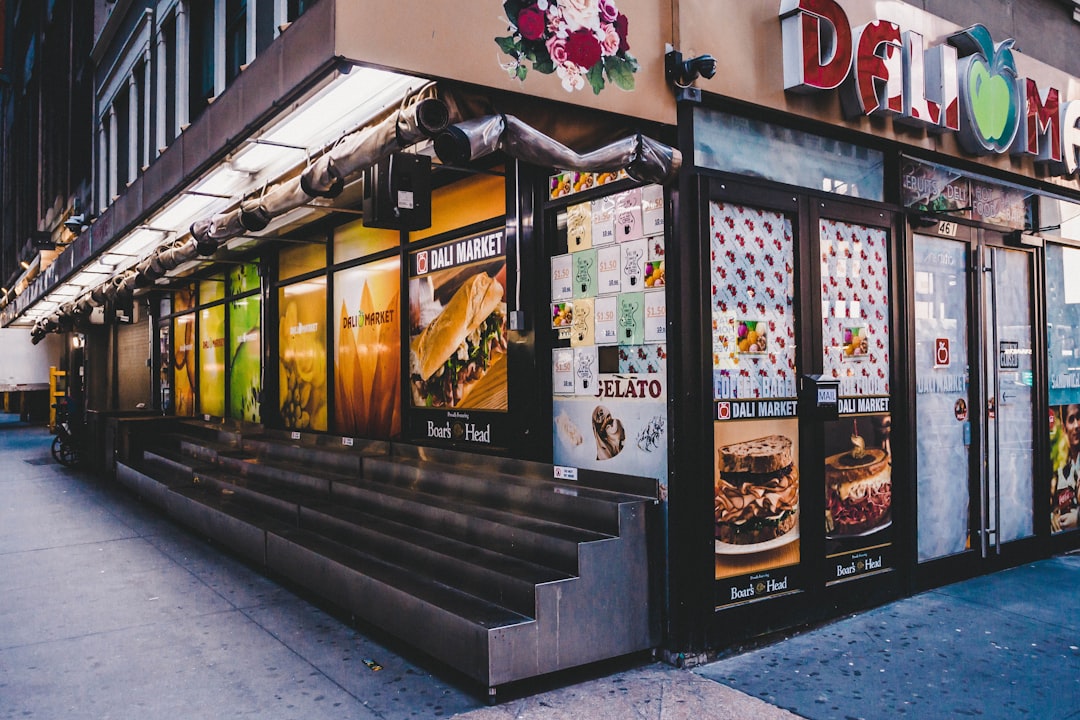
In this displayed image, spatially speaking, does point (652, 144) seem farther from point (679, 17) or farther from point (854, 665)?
point (854, 665)

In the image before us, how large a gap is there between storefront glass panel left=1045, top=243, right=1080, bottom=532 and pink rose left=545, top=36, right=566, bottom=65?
239 inches

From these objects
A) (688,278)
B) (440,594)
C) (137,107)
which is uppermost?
(137,107)

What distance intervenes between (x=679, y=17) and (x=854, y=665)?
14.0 feet

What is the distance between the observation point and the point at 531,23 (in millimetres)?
4551

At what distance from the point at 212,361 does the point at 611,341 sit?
10.6m

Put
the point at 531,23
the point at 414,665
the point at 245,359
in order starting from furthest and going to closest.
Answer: the point at 245,359
the point at 414,665
the point at 531,23

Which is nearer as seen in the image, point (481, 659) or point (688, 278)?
point (481, 659)

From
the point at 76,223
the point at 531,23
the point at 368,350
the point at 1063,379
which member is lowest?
the point at 1063,379

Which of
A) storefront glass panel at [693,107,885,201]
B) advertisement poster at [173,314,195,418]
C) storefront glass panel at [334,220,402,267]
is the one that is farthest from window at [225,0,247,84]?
storefront glass panel at [693,107,885,201]

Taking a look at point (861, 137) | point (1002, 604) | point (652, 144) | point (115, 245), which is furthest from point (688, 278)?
point (115, 245)

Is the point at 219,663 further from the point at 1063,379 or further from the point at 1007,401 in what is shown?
the point at 1063,379

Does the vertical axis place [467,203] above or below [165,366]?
above

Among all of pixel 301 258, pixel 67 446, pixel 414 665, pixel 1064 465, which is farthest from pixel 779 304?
pixel 67 446

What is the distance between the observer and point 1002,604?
622 cm
